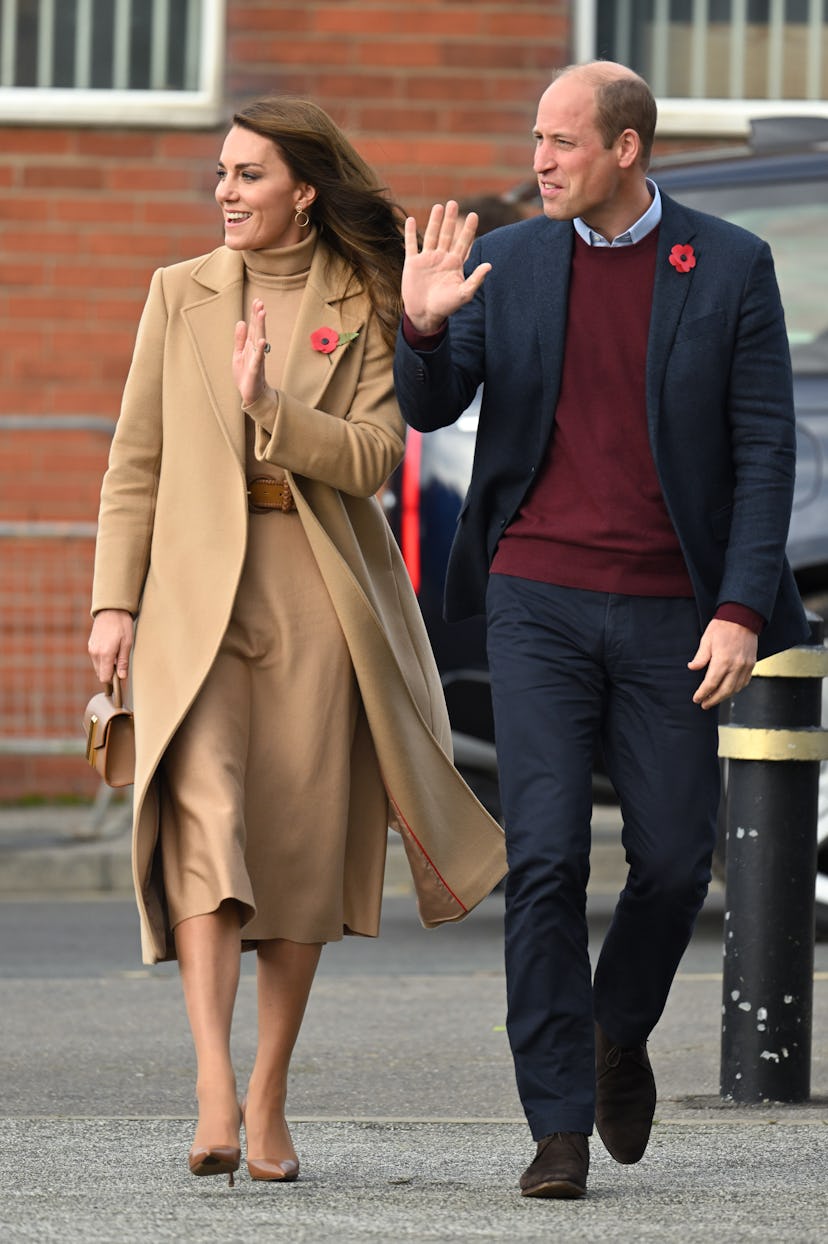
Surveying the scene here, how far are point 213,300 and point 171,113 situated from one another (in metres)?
7.40

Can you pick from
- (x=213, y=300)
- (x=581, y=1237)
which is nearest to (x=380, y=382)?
(x=213, y=300)

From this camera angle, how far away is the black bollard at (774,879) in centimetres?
535

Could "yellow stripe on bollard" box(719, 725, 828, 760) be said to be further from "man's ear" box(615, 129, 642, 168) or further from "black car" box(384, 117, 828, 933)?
"black car" box(384, 117, 828, 933)

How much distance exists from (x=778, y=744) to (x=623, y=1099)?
1.06m

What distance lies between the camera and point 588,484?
443 cm

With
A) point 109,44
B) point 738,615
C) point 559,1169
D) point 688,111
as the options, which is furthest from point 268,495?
point 109,44

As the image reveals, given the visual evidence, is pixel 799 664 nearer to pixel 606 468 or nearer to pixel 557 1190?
pixel 606 468

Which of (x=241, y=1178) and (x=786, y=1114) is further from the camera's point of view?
(x=786, y=1114)

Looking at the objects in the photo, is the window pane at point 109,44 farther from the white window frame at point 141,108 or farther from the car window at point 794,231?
the car window at point 794,231

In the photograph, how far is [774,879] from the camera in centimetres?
536

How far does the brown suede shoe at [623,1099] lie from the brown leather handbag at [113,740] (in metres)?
0.98

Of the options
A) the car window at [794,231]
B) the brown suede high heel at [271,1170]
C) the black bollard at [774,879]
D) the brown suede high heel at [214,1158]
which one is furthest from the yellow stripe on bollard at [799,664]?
the car window at [794,231]

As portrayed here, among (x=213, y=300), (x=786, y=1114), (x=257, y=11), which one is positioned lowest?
(x=786, y=1114)

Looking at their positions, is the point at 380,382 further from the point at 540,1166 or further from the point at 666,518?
the point at 540,1166
